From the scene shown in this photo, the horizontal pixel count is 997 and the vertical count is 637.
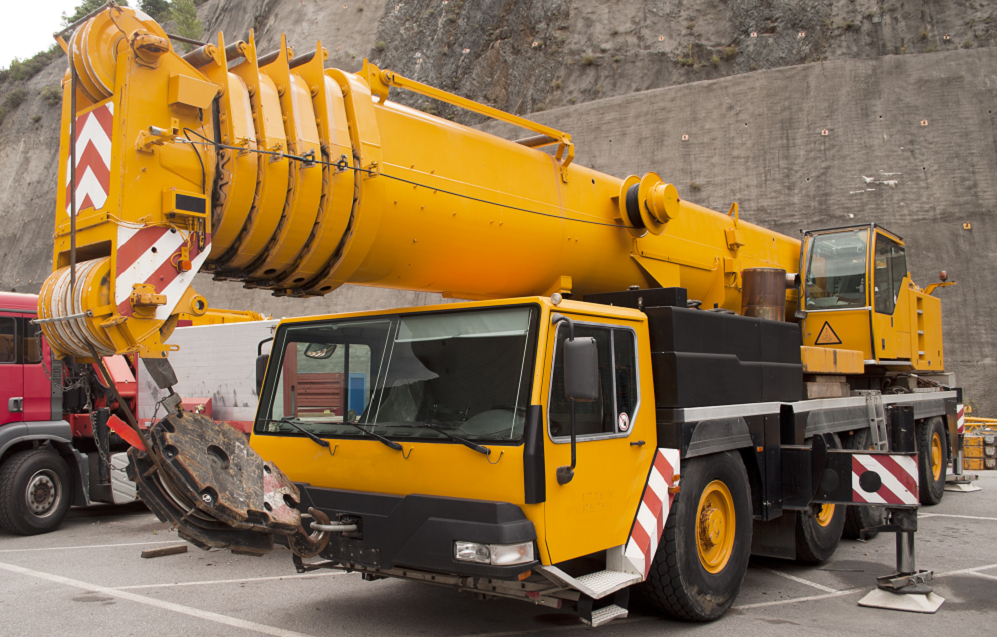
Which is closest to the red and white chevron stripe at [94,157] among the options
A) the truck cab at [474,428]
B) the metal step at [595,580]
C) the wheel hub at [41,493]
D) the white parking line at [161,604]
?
the truck cab at [474,428]

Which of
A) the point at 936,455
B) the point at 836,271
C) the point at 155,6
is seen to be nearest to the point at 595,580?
the point at 836,271

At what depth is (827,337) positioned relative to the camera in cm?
829

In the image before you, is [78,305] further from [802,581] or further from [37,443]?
[37,443]

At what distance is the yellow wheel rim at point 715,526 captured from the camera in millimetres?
5000

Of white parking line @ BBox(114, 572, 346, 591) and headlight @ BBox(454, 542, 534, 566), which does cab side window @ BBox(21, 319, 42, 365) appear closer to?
white parking line @ BBox(114, 572, 346, 591)

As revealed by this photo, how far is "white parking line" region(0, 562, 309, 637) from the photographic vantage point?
A: 4895mm

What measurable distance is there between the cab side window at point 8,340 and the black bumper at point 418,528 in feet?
21.5

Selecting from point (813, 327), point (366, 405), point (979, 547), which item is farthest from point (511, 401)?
point (979, 547)

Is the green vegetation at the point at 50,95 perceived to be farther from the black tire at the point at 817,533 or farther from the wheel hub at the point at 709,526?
the wheel hub at the point at 709,526

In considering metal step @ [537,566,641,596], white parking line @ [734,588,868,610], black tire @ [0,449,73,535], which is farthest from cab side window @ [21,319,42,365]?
white parking line @ [734,588,868,610]

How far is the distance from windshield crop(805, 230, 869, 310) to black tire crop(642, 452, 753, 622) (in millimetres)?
3803

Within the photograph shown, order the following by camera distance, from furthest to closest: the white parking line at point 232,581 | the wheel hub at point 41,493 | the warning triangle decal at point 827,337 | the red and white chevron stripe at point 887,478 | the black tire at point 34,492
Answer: the wheel hub at point 41,493
the black tire at point 34,492
the warning triangle decal at point 827,337
the white parking line at point 232,581
the red and white chevron stripe at point 887,478

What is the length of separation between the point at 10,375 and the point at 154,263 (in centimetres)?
716

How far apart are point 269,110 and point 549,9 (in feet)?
94.7
